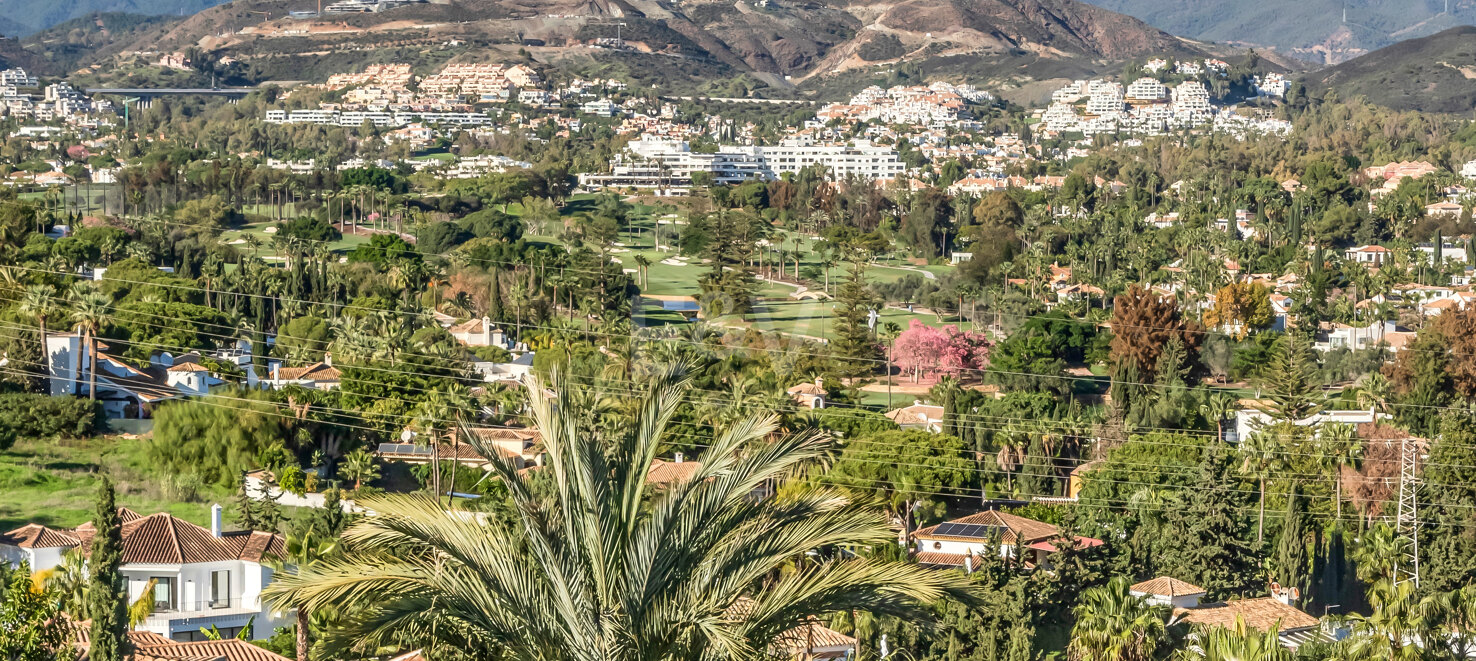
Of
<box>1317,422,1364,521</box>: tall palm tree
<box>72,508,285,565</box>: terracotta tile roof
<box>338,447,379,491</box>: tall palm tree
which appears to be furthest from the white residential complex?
<box>72,508,285,565</box>: terracotta tile roof

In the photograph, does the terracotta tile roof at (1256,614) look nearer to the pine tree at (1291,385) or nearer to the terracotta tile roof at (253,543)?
the terracotta tile roof at (253,543)

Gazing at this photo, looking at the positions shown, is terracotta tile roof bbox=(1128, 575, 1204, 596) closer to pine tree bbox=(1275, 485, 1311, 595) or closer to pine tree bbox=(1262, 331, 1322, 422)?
pine tree bbox=(1275, 485, 1311, 595)

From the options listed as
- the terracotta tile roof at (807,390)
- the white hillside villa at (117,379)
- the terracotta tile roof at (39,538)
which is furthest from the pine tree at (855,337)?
the terracotta tile roof at (39,538)

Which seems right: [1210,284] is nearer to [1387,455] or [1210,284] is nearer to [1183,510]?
[1387,455]

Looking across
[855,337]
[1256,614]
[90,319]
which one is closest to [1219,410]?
[855,337]

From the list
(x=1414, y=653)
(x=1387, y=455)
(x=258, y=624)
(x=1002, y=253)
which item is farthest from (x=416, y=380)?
(x=1002, y=253)
